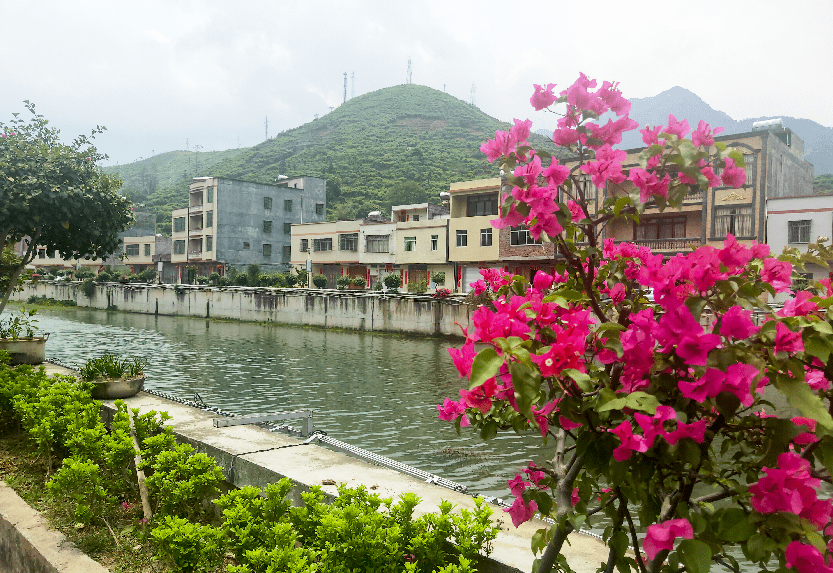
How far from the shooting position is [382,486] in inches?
185

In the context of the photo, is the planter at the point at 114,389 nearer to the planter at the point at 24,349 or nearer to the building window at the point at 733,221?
the planter at the point at 24,349

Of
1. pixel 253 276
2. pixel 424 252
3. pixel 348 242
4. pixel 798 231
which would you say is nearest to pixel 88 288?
pixel 253 276

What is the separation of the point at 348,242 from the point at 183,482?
49849mm

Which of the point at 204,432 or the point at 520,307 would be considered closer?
the point at 520,307

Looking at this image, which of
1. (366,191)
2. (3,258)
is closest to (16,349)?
(3,258)

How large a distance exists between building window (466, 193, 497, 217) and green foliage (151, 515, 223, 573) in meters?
40.6

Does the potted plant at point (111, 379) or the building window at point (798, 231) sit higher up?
the building window at point (798, 231)

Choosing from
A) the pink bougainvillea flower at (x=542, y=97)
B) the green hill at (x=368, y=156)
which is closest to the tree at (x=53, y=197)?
the pink bougainvillea flower at (x=542, y=97)

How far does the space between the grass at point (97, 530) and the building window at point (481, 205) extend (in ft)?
128

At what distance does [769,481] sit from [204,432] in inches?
229

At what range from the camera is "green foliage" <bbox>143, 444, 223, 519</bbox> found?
447cm

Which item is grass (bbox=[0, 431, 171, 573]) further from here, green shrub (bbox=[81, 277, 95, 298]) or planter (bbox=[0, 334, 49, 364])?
green shrub (bbox=[81, 277, 95, 298])

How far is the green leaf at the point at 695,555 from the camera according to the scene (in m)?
1.77

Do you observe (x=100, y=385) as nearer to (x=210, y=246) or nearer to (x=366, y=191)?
(x=210, y=246)
